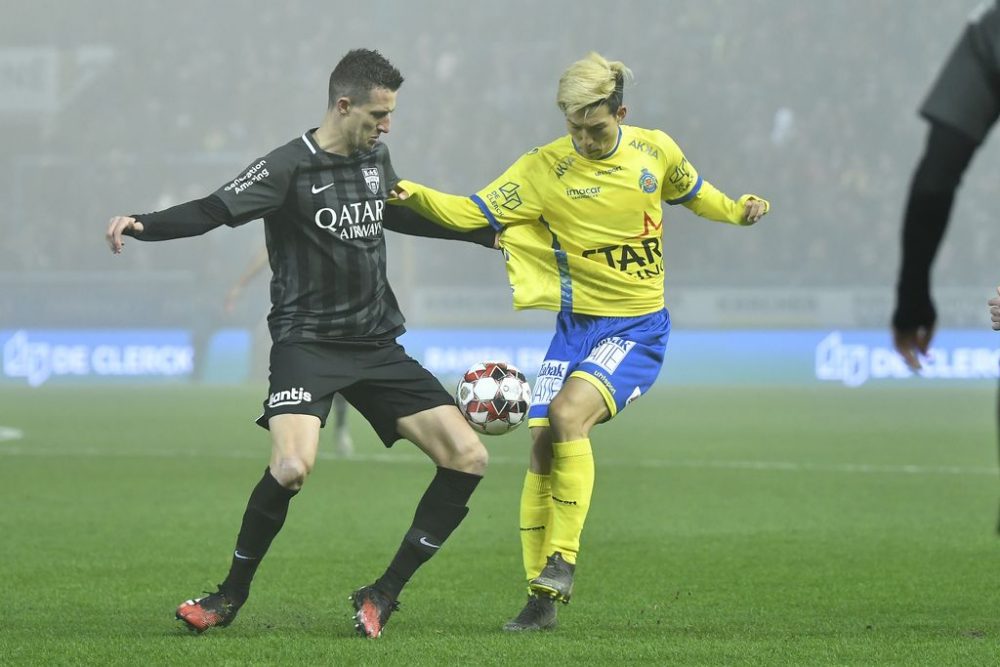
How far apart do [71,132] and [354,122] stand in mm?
25985

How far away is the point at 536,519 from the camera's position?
5.69 metres

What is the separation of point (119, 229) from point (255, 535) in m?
1.10

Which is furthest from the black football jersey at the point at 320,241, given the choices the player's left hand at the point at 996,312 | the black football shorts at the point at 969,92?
the black football shorts at the point at 969,92

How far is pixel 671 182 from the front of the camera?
233 inches

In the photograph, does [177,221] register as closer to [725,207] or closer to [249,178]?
[249,178]

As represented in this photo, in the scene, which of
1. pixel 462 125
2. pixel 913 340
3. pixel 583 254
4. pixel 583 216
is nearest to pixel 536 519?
pixel 583 254

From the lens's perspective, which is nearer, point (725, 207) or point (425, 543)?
point (425, 543)

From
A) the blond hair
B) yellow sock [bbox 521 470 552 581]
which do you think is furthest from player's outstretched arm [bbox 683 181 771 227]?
yellow sock [bbox 521 470 552 581]

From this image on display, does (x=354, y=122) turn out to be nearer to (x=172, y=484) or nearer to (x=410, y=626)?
(x=410, y=626)

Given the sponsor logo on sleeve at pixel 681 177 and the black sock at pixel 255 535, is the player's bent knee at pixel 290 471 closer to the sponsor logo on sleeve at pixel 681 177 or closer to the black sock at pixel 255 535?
the black sock at pixel 255 535

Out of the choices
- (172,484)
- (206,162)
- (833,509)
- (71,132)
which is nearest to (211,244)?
(206,162)

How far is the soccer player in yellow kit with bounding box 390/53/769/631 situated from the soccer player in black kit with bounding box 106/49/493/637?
1.06 ft

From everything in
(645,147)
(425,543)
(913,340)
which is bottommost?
(425,543)

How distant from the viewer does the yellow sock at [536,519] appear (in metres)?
5.66
